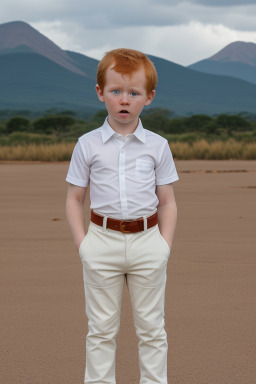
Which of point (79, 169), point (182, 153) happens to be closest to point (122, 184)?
point (79, 169)

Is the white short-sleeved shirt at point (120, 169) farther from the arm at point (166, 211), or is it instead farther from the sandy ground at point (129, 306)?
the sandy ground at point (129, 306)

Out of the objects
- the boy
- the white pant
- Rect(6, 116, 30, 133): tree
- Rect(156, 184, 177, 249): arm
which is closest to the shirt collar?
the boy

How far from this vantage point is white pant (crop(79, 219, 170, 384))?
3.04 metres

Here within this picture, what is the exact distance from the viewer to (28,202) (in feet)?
39.4

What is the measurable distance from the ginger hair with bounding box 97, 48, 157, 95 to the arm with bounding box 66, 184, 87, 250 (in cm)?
44

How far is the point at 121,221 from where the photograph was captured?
3.03m

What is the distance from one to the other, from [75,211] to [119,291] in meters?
0.36

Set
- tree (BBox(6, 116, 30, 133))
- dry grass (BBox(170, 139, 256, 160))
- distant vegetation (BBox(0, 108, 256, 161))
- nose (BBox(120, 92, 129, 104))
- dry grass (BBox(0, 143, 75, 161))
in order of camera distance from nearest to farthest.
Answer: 1. nose (BBox(120, 92, 129, 104))
2. dry grass (BBox(0, 143, 75, 161))
3. dry grass (BBox(170, 139, 256, 160))
4. distant vegetation (BBox(0, 108, 256, 161))
5. tree (BBox(6, 116, 30, 133))

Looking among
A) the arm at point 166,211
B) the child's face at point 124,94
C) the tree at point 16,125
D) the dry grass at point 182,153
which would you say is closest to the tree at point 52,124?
the tree at point 16,125

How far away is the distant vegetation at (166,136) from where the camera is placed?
2528 centimetres

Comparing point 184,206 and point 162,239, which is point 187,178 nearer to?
point 184,206

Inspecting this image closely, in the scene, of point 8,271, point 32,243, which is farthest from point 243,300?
point 32,243

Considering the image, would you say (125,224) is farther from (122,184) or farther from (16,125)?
(16,125)

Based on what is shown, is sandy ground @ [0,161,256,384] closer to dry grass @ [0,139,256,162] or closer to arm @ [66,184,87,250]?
arm @ [66,184,87,250]
